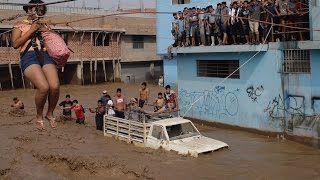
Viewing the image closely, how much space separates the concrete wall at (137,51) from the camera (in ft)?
122

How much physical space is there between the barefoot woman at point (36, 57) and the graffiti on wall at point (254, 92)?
Result: 465 inches

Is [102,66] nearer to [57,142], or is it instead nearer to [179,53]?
[179,53]

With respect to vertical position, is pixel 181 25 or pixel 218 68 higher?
pixel 181 25

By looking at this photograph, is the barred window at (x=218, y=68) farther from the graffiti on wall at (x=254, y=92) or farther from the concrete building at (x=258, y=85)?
the graffiti on wall at (x=254, y=92)

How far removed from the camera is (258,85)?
619 inches

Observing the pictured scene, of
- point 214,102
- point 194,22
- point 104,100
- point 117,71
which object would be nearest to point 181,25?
point 194,22

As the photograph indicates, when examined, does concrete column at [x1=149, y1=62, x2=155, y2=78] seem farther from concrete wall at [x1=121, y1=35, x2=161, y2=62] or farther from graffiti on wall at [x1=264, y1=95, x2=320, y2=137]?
graffiti on wall at [x1=264, y1=95, x2=320, y2=137]

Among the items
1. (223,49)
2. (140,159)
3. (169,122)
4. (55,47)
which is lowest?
(140,159)

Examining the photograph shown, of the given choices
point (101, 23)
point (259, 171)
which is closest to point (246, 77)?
point (259, 171)

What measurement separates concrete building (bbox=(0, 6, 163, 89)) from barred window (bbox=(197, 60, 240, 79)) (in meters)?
15.9

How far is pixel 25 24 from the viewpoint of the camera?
4637mm

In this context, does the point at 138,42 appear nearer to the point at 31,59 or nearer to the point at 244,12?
the point at 244,12

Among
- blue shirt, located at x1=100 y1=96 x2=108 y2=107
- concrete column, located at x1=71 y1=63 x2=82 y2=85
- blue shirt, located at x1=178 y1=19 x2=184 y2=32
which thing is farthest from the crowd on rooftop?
concrete column, located at x1=71 y1=63 x2=82 y2=85

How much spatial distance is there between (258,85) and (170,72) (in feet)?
49.5
